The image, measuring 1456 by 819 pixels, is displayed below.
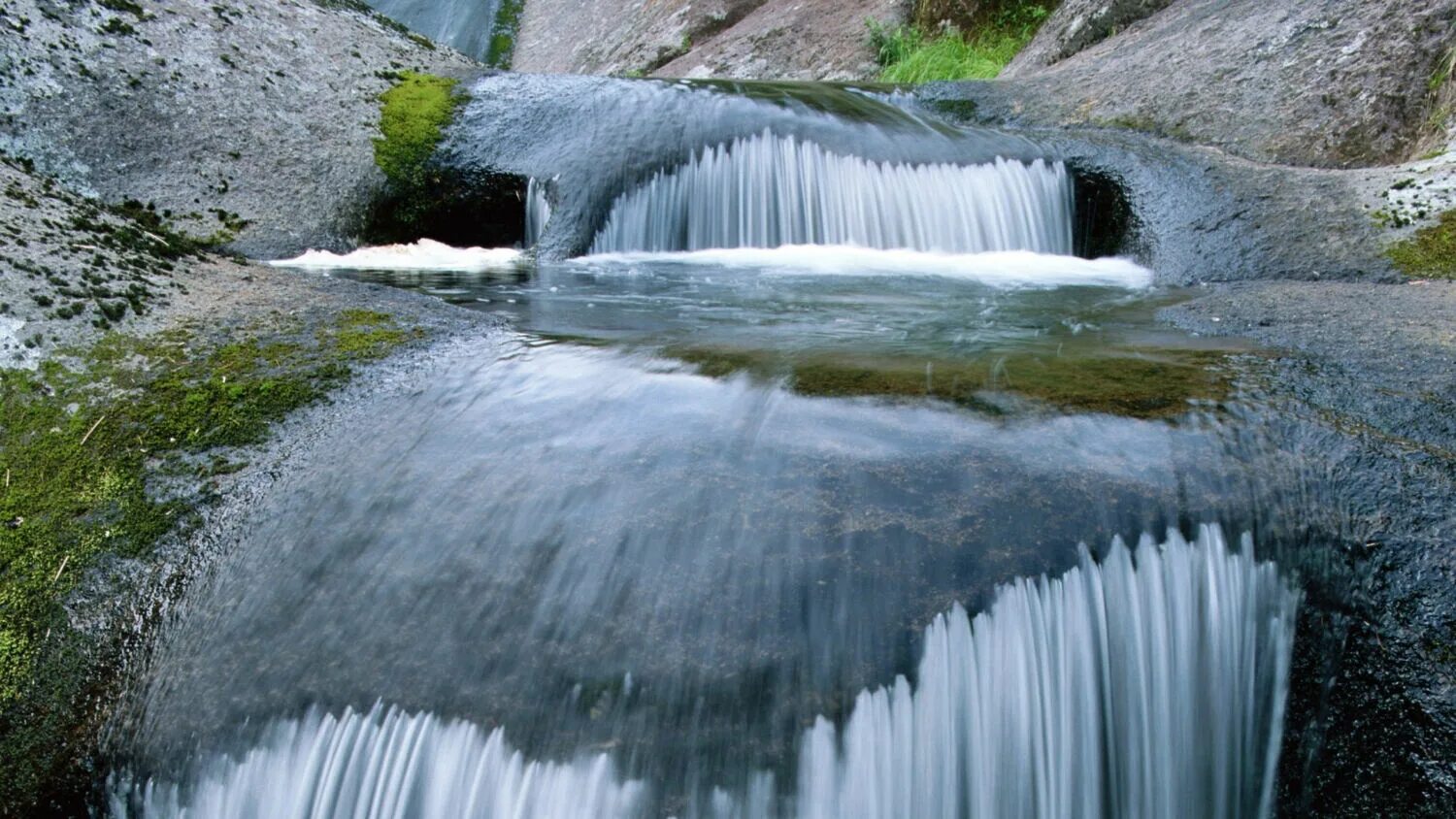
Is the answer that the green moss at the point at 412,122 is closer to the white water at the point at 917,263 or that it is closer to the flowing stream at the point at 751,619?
the white water at the point at 917,263

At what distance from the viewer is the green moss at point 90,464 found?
2.48m

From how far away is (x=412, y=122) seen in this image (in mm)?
8000

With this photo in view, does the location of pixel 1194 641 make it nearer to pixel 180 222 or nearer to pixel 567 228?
pixel 567 228

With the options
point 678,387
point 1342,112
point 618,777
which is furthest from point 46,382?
point 1342,112

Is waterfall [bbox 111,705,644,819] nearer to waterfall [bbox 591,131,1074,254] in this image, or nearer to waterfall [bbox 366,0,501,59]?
waterfall [bbox 591,131,1074,254]

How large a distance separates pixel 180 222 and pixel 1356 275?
7316 mm

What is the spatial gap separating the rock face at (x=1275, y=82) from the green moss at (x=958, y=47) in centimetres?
370

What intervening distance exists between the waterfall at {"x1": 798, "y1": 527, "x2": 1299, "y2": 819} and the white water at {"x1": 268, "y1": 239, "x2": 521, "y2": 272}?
17.5ft

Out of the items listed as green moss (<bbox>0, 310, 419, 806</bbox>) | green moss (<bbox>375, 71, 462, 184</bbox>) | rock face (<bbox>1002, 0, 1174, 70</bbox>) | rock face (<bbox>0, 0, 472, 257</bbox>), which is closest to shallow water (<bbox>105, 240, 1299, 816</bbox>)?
green moss (<bbox>0, 310, 419, 806</bbox>)

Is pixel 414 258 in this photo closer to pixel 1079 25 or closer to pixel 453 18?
pixel 1079 25

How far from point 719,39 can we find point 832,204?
1001cm

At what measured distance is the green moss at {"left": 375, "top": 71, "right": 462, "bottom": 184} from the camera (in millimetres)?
7754

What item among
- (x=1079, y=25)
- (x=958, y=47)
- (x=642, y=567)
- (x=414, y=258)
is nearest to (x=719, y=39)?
(x=958, y=47)

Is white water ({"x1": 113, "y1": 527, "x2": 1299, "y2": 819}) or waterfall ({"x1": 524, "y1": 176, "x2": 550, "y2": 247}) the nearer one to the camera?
white water ({"x1": 113, "y1": 527, "x2": 1299, "y2": 819})
